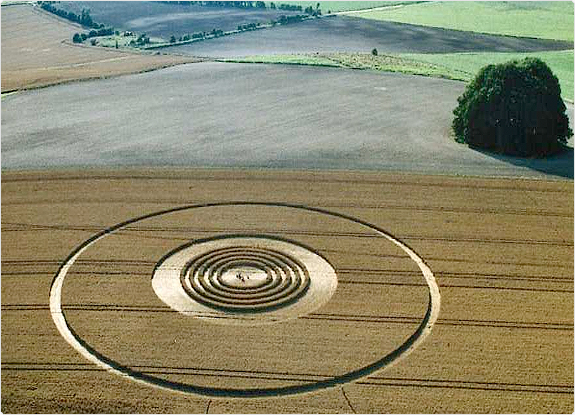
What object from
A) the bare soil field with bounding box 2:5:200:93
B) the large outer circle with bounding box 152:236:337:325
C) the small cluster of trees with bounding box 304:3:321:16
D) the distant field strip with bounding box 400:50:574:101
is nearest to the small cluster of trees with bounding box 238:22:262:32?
the small cluster of trees with bounding box 304:3:321:16

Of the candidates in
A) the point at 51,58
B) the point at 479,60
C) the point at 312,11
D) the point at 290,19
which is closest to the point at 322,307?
the point at 479,60

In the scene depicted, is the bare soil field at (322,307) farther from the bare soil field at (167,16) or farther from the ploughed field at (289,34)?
the bare soil field at (167,16)

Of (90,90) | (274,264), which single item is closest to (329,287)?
(274,264)

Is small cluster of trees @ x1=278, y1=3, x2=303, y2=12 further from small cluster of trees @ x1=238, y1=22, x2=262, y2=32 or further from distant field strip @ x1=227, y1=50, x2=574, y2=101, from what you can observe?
distant field strip @ x1=227, y1=50, x2=574, y2=101

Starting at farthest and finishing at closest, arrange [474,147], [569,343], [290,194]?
[474,147]
[290,194]
[569,343]

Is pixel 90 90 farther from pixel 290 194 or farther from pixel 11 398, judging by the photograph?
pixel 11 398

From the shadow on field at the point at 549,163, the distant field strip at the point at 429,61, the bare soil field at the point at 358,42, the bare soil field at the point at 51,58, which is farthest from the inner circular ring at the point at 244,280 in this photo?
the bare soil field at the point at 358,42

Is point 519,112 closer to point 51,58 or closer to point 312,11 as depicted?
point 51,58
